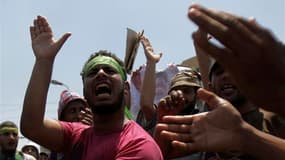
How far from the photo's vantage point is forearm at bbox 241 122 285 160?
2588mm

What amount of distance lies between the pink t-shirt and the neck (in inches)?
1.7

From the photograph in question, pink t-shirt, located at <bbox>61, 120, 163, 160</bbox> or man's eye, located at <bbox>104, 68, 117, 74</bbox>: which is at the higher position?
man's eye, located at <bbox>104, 68, 117, 74</bbox>

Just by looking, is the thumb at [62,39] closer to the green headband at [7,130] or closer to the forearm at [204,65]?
the forearm at [204,65]

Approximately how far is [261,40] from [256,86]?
18 cm

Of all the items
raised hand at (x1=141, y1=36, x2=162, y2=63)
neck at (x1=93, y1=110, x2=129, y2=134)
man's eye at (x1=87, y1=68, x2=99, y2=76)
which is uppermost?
raised hand at (x1=141, y1=36, x2=162, y2=63)

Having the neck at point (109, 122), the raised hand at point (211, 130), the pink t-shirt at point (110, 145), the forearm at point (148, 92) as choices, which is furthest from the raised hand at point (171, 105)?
the forearm at point (148, 92)

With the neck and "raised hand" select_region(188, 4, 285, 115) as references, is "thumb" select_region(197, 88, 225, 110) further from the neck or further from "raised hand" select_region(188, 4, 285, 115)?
the neck

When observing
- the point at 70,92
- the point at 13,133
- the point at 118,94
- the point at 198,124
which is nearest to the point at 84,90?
the point at 118,94

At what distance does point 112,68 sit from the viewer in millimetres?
4281

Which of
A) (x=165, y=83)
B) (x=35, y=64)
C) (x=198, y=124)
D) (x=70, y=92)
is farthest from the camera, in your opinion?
(x=165, y=83)

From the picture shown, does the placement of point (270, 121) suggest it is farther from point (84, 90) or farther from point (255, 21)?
point (255, 21)

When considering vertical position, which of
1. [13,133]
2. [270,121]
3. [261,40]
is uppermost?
[261,40]

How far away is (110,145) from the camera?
148 inches

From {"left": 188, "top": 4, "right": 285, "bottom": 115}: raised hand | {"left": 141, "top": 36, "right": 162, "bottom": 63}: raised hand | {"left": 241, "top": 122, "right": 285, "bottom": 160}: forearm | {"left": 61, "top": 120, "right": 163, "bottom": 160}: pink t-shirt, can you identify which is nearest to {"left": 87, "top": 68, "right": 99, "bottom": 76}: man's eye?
{"left": 61, "top": 120, "right": 163, "bottom": 160}: pink t-shirt
